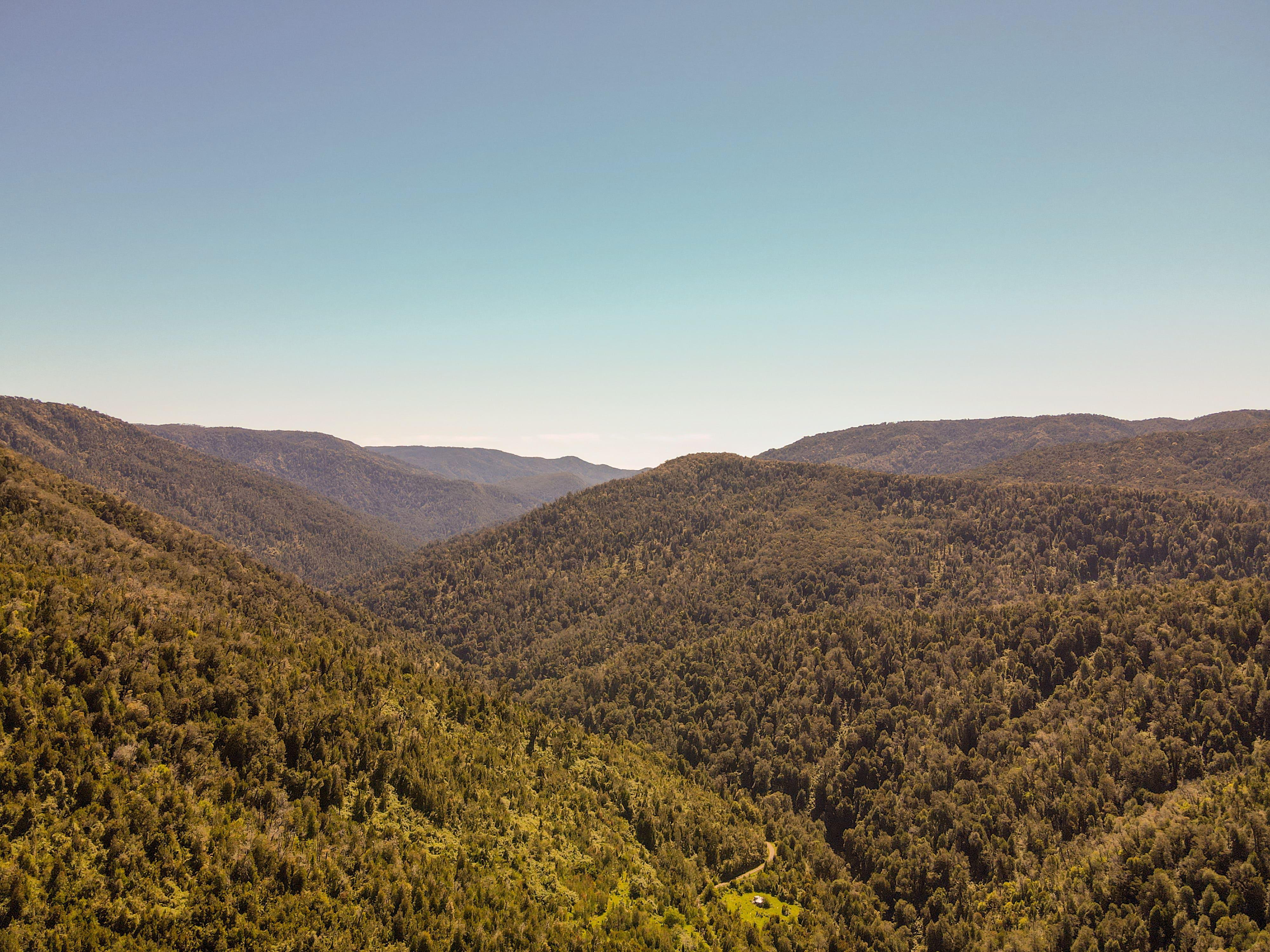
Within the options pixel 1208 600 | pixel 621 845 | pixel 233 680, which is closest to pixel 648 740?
pixel 621 845

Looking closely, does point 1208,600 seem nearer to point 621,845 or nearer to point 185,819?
point 621,845

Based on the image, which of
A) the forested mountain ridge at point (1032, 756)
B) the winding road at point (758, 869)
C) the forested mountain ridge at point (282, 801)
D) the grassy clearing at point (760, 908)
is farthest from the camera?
the winding road at point (758, 869)

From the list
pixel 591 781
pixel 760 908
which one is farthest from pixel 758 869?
pixel 591 781

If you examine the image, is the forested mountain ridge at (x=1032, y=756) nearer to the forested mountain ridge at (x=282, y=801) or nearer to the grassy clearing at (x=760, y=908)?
the forested mountain ridge at (x=282, y=801)

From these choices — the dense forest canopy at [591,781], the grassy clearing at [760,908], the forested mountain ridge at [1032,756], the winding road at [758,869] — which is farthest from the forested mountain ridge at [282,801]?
the forested mountain ridge at [1032,756]

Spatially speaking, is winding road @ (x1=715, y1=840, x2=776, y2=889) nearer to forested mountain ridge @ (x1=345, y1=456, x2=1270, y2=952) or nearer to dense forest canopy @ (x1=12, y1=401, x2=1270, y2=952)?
dense forest canopy @ (x1=12, y1=401, x2=1270, y2=952)

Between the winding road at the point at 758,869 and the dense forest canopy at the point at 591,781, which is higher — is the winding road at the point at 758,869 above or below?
below

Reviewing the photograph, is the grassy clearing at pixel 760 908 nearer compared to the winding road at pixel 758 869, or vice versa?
the grassy clearing at pixel 760 908

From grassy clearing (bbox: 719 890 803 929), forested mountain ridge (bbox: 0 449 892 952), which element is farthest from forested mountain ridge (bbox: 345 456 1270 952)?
grassy clearing (bbox: 719 890 803 929)
